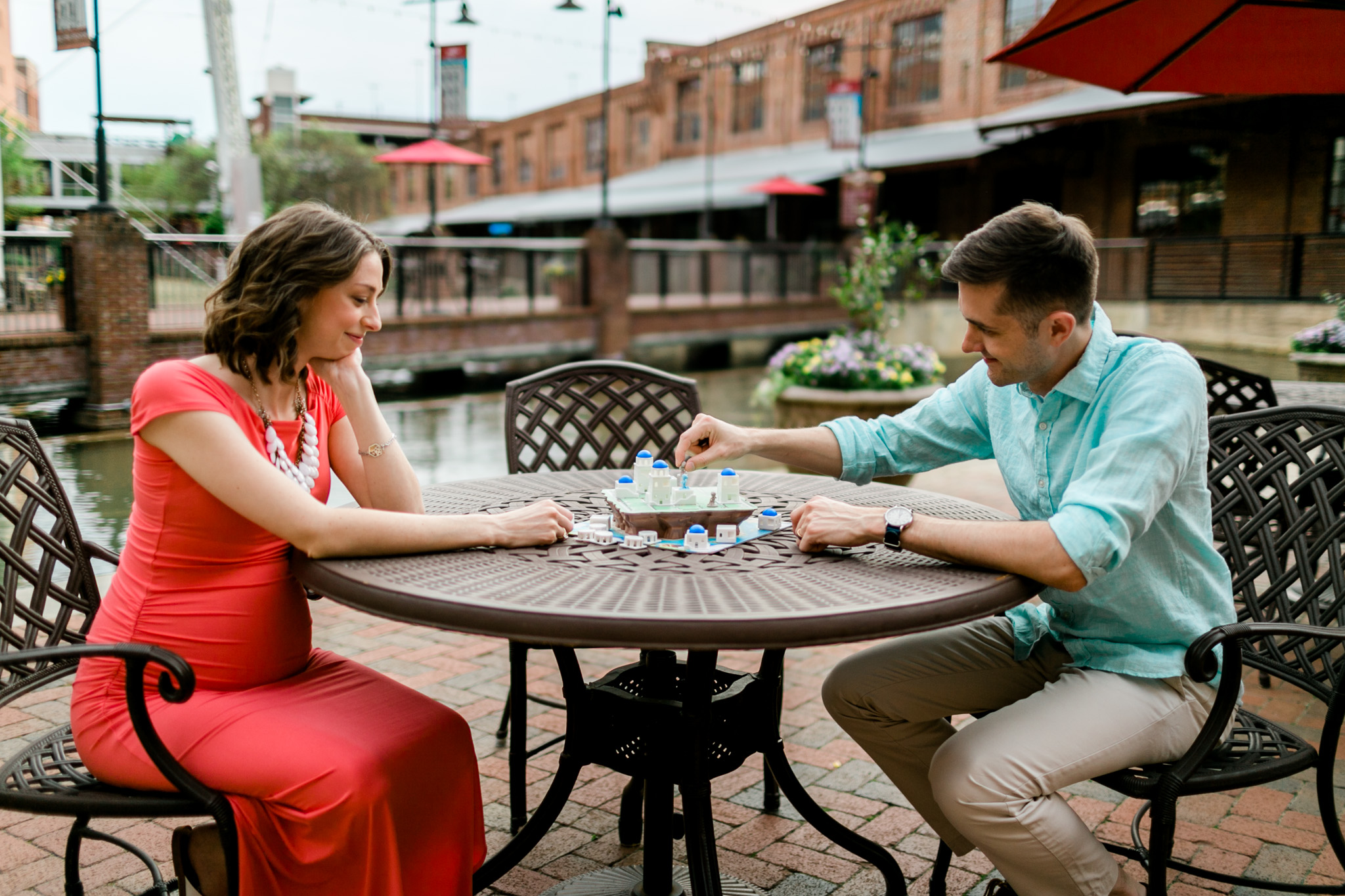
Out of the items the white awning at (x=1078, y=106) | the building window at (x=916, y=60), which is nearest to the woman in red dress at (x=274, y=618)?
the white awning at (x=1078, y=106)

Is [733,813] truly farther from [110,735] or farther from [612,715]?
[110,735]

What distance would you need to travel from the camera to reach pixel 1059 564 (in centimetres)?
183

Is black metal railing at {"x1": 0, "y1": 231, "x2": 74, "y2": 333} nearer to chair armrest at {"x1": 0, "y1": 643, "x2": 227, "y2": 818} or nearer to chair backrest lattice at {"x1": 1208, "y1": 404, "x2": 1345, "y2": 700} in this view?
chair armrest at {"x1": 0, "y1": 643, "x2": 227, "y2": 818}

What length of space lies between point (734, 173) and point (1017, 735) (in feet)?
90.4

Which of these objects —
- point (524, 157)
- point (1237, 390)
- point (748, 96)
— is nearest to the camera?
point (1237, 390)

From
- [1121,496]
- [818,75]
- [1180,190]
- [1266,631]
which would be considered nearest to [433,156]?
[1180,190]

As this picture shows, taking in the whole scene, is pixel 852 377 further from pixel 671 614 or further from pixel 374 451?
pixel 671 614

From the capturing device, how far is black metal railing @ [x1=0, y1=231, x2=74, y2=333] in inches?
415

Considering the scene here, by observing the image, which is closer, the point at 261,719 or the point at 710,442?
the point at 261,719

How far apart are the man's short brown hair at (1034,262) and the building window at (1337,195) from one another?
16.9 m

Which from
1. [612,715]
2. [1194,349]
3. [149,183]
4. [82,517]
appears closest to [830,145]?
[1194,349]

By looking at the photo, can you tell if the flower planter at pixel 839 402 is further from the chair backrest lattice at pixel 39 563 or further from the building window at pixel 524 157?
the building window at pixel 524 157

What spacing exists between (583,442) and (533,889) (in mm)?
1443

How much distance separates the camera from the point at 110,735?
1856mm
